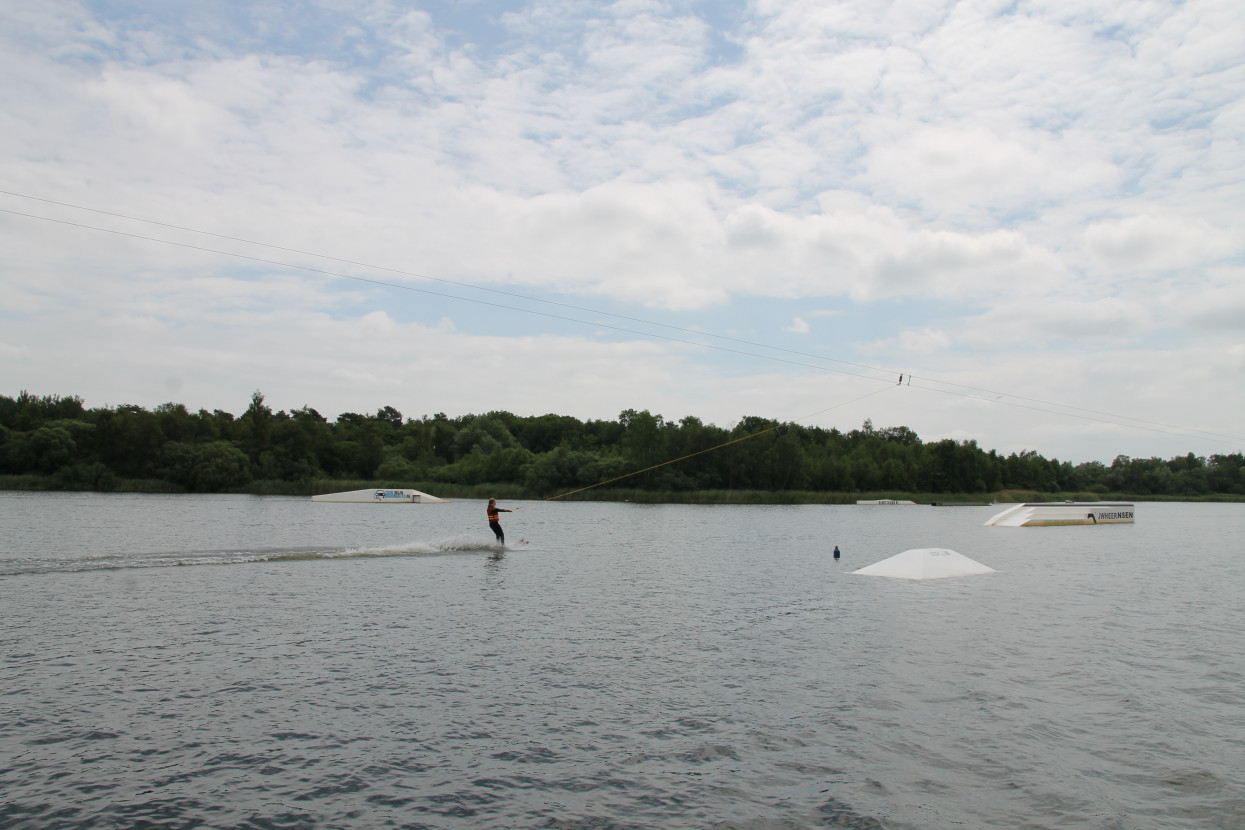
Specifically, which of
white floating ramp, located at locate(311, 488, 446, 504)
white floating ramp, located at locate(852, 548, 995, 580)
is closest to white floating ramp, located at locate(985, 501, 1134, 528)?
white floating ramp, located at locate(852, 548, 995, 580)

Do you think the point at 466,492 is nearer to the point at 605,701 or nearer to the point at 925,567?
the point at 925,567

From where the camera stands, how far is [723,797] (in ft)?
32.3

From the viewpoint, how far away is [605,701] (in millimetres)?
13836

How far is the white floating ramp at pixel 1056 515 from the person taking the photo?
7331cm

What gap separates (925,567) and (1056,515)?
168ft

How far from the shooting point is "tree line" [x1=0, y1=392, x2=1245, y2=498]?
122 meters

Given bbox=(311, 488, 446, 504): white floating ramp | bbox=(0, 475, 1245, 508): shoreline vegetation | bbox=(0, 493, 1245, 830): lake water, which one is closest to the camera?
bbox=(0, 493, 1245, 830): lake water

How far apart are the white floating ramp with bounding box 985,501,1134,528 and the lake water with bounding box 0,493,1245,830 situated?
45748 mm

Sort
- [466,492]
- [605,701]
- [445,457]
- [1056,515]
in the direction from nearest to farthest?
[605,701]
[1056,515]
[466,492]
[445,457]

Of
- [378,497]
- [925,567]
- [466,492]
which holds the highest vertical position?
[466,492]

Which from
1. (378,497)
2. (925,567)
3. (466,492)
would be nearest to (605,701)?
(925,567)

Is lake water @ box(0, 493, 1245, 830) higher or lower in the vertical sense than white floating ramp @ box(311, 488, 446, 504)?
lower

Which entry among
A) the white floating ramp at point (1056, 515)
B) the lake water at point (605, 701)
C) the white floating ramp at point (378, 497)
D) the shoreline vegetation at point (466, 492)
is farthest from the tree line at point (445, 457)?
the lake water at point (605, 701)

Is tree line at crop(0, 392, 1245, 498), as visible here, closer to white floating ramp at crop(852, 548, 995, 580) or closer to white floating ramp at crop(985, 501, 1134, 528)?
white floating ramp at crop(985, 501, 1134, 528)
